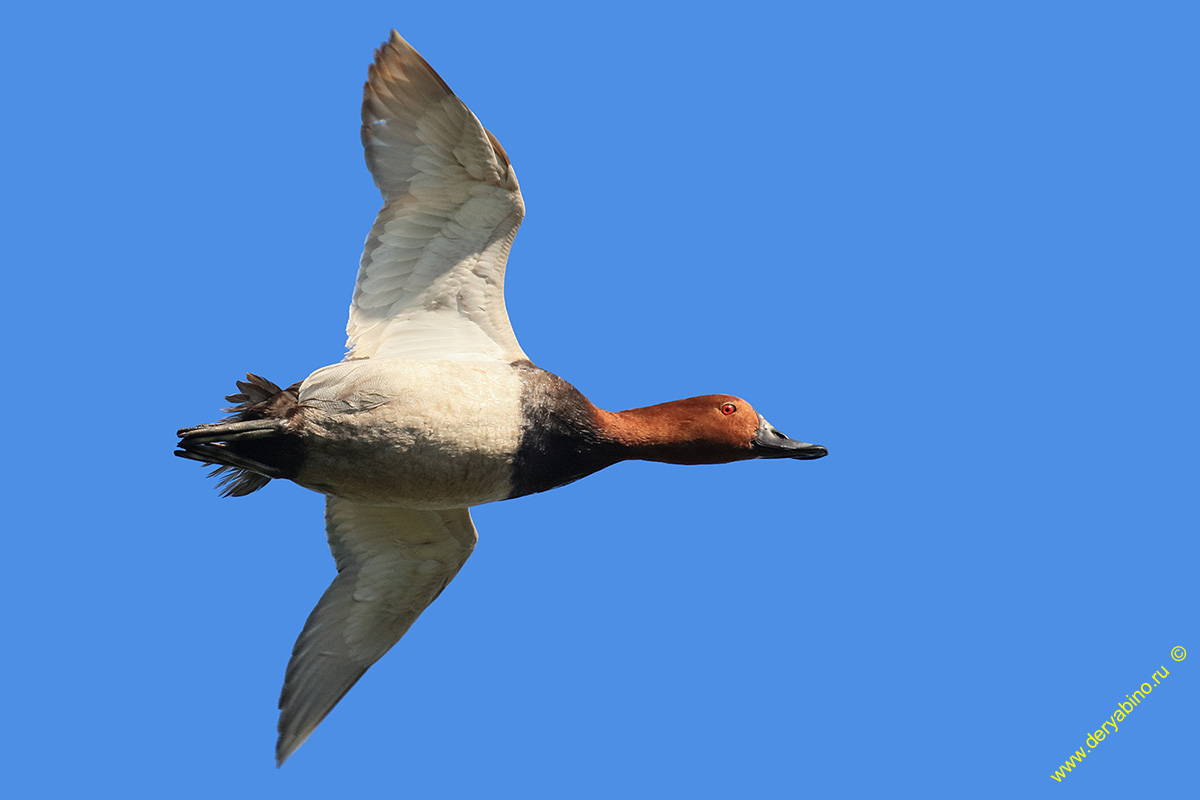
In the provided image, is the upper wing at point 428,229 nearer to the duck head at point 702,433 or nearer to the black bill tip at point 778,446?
the duck head at point 702,433

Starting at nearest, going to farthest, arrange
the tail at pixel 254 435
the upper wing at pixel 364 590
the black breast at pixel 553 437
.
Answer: the tail at pixel 254 435
the black breast at pixel 553 437
the upper wing at pixel 364 590

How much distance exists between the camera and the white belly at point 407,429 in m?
7.72

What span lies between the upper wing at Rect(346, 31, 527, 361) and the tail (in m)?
0.56

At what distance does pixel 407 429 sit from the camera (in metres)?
7.71

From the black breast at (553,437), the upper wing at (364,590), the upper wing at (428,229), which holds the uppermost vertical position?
the upper wing at (428,229)

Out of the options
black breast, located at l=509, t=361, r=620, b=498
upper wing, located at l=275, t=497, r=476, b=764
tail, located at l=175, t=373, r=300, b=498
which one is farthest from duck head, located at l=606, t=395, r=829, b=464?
tail, located at l=175, t=373, r=300, b=498

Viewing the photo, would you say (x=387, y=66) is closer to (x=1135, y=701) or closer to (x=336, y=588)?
(x=336, y=588)

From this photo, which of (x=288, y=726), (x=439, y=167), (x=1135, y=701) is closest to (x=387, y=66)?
(x=439, y=167)

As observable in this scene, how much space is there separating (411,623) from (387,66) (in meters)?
3.47

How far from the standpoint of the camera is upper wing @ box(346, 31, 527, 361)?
8023 millimetres

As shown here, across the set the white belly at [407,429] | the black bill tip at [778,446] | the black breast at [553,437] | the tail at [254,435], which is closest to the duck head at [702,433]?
the black bill tip at [778,446]

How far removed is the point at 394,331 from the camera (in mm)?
8242

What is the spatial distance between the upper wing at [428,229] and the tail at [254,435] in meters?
0.56

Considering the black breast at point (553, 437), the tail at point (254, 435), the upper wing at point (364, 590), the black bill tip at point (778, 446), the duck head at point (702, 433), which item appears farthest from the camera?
the upper wing at point (364, 590)
